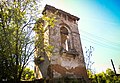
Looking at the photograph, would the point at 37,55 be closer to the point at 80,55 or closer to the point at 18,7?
the point at 80,55

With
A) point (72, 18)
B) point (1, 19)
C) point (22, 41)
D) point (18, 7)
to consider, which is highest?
point (72, 18)

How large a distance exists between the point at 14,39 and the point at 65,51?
4.58m

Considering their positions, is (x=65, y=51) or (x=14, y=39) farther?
(x=65, y=51)

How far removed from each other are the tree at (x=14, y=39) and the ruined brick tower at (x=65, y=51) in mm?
2121

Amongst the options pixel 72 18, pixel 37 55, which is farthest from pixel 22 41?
pixel 72 18

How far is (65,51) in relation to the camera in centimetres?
1157

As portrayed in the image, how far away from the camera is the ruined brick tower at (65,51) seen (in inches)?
420

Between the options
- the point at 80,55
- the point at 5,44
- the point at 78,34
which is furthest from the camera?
the point at 78,34

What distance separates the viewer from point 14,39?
29.0 ft

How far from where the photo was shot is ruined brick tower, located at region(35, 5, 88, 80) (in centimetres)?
1068

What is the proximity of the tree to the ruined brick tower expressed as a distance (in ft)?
6.96

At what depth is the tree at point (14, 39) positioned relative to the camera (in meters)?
8.64

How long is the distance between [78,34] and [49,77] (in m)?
5.79

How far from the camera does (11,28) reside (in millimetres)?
8805
